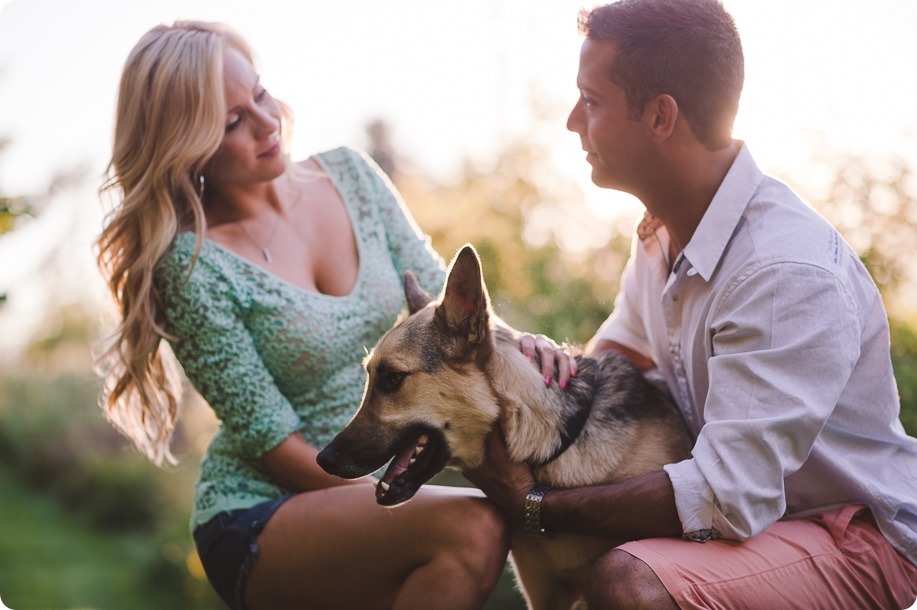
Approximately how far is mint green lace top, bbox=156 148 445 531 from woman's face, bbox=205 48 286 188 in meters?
0.37

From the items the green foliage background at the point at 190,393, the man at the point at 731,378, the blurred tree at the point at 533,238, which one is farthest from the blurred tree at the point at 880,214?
the man at the point at 731,378

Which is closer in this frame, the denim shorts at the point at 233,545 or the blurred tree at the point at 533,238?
the denim shorts at the point at 233,545

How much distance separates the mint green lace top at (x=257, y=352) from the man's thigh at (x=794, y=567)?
4.71 feet

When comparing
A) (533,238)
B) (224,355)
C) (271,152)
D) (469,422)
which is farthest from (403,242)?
(533,238)

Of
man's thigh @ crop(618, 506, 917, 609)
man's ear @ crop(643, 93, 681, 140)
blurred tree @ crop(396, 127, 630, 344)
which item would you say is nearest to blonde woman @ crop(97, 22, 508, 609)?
man's thigh @ crop(618, 506, 917, 609)

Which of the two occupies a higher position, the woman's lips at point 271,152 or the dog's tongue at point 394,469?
the woman's lips at point 271,152

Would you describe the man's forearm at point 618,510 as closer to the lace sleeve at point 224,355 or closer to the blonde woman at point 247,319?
the blonde woman at point 247,319

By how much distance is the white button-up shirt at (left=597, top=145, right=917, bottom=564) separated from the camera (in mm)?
2506

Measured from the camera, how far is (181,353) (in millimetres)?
3426

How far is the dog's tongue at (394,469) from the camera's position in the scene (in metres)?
2.89

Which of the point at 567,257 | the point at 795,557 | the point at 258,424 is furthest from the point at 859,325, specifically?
the point at 567,257

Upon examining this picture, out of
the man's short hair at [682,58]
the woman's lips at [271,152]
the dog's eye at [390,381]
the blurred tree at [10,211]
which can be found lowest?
the dog's eye at [390,381]

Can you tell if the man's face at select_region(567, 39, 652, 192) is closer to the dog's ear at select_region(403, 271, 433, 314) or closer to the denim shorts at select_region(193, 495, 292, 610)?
the dog's ear at select_region(403, 271, 433, 314)

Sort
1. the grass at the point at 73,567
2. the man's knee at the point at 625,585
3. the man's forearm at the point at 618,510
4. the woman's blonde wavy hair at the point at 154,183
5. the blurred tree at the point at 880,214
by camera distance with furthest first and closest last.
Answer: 1. the grass at the point at 73,567
2. the blurred tree at the point at 880,214
3. the woman's blonde wavy hair at the point at 154,183
4. the man's forearm at the point at 618,510
5. the man's knee at the point at 625,585
